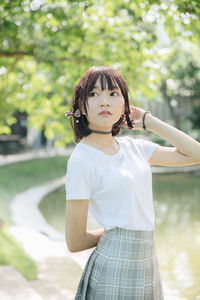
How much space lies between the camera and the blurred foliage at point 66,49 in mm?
5691

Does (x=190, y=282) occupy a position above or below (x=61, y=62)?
below

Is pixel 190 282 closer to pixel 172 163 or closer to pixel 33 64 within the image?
pixel 172 163

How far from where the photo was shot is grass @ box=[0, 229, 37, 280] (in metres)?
4.22

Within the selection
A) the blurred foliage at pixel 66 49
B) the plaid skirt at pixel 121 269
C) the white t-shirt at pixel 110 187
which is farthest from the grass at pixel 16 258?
the white t-shirt at pixel 110 187

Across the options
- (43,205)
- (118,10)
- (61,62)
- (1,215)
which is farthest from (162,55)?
(43,205)

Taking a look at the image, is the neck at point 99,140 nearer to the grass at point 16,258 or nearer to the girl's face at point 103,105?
the girl's face at point 103,105

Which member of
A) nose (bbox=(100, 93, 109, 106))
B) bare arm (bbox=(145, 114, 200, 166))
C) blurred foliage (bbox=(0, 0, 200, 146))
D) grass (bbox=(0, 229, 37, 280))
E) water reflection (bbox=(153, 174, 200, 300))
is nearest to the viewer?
nose (bbox=(100, 93, 109, 106))

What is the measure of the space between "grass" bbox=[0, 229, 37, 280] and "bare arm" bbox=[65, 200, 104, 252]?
2721 millimetres

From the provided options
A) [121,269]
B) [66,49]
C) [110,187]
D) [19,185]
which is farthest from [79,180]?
[19,185]

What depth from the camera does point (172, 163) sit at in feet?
5.92

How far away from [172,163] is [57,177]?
11852 mm

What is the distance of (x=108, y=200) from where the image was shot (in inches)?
60.1

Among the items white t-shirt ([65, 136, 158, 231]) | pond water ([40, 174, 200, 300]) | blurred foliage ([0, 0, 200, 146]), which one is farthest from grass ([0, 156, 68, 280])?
white t-shirt ([65, 136, 158, 231])

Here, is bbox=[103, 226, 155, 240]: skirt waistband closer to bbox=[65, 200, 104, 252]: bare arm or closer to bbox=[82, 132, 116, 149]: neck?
bbox=[65, 200, 104, 252]: bare arm
